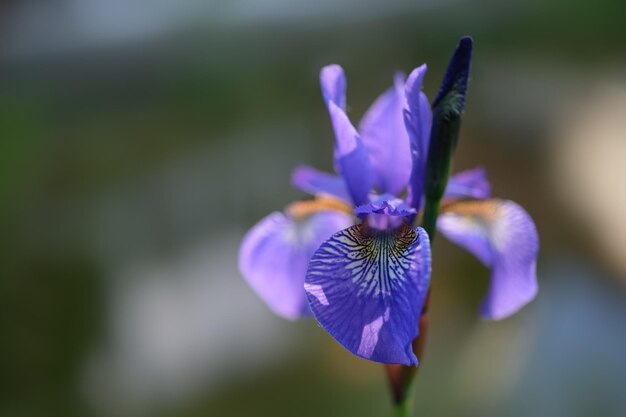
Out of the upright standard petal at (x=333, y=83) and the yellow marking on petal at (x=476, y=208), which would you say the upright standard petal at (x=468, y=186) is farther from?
the upright standard petal at (x=333, y=83)

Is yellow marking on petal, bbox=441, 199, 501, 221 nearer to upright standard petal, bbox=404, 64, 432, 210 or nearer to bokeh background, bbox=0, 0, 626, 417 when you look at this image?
upright standard petal, bbox=404, 64, 432, 210

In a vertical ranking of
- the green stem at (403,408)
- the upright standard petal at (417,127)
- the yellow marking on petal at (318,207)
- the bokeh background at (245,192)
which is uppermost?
the upright standard petal at (417,127)

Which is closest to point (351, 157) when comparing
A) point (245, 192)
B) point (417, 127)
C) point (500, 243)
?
point (417, 127)

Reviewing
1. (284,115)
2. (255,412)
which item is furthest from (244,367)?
(284,115)

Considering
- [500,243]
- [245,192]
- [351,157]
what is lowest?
[245,192]

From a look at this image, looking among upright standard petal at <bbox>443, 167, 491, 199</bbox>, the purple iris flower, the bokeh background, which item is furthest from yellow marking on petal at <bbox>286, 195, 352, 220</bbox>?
the bokeh background

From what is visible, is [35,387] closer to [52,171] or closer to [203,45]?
[52,171]

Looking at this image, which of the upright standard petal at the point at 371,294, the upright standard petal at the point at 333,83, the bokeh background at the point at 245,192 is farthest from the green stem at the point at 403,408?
the bokeh background at the point at 245,192

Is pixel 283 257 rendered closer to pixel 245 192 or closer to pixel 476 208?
pixel 476 208

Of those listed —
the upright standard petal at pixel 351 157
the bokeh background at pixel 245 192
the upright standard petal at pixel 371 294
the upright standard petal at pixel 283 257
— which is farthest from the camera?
the bokeh background at pixel 245 192
